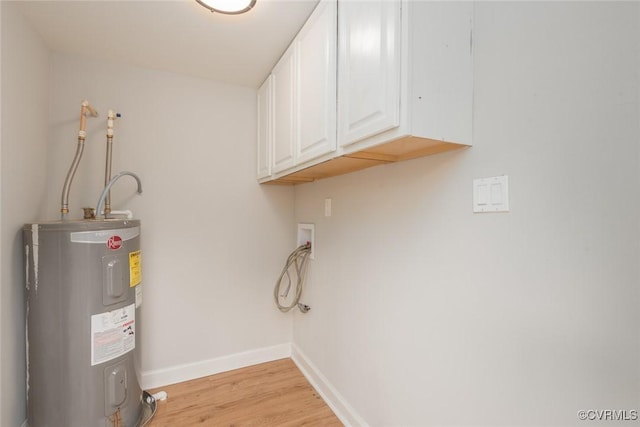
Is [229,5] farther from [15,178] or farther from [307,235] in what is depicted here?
[307,235]

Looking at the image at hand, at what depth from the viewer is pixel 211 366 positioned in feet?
7.23

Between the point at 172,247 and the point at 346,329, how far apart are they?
1.39m

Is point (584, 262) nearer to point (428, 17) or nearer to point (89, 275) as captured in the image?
point (428, 17)

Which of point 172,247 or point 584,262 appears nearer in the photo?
point 584,262

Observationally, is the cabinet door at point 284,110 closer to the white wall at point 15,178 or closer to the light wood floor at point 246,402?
the white wall at point 15,178

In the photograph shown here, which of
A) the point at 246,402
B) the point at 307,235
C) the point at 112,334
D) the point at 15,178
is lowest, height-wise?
the point at 246,402

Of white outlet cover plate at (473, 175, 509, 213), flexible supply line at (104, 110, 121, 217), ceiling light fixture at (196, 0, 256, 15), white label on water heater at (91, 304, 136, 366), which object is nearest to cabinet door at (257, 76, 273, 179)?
ceiling light fixture at (196, 0, 256, 15)

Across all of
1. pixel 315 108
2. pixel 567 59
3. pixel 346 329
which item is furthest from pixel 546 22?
pixel 346 329

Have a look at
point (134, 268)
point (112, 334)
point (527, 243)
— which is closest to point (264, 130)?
point (134, 268)

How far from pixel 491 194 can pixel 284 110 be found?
1.32 metres

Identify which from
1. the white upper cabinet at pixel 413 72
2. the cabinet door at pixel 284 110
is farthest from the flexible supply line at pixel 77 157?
the white upper cabinet at pixel 413 72

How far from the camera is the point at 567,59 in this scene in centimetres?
76

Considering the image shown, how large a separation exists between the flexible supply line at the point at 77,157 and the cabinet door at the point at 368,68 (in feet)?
5.23

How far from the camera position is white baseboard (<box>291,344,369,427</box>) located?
Answer: 5.32ft
